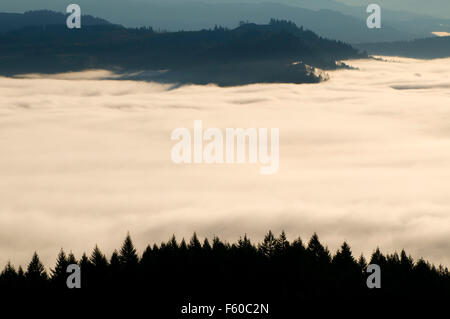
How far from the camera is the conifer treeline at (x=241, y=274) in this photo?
220 ft

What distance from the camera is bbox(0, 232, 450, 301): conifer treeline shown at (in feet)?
220

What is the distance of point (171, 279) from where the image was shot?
70125 millimetres

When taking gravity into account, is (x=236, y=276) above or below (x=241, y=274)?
below

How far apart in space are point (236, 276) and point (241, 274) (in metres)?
0.72

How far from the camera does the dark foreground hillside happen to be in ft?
217

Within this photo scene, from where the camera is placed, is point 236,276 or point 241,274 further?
point 241,274

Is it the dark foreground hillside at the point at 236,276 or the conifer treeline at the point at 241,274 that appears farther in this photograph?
the conifer treeline at the point at 241,274

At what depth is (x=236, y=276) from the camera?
7069 cm

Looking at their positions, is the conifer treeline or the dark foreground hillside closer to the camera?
the dark foreground hillside

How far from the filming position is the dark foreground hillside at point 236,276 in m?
66.2

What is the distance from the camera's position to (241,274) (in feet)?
233
